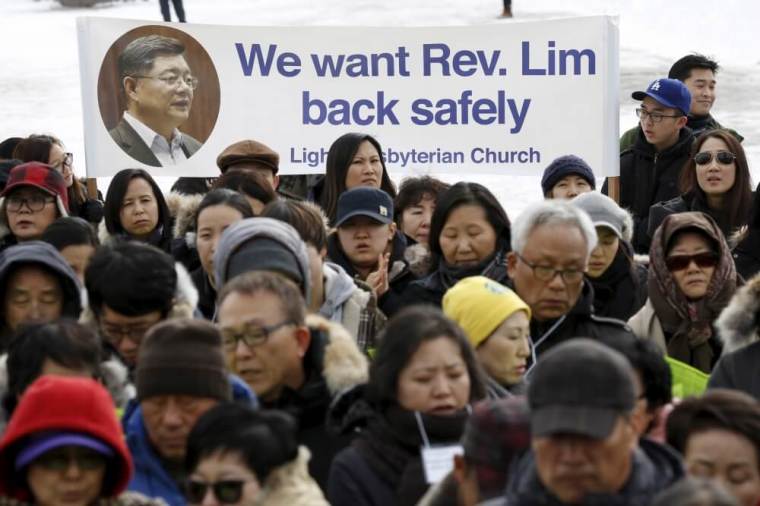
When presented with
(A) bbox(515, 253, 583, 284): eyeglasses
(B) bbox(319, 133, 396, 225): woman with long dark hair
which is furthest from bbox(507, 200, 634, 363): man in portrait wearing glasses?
(B) bbox(319, 133, 396, 225): woman with long dark hair

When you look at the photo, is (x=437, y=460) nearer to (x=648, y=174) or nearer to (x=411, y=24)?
(x=648, y=174)

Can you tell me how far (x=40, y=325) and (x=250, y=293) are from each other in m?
0.65

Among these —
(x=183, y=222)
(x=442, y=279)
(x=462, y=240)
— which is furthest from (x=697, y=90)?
(x=442, y=279)

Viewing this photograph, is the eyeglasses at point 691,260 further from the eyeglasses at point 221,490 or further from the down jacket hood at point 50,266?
A: the eyeglasses at point 221,490

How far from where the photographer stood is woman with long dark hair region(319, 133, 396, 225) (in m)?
9.17

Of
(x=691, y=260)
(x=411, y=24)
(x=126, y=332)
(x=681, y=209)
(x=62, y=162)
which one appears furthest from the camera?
(x=411, y=24)

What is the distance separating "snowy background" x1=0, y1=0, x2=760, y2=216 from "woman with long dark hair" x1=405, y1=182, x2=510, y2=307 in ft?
32.0

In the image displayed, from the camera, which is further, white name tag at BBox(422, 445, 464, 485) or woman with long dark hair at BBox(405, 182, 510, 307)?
woman with long dark hair at BBox(405, 182, 510, 307)

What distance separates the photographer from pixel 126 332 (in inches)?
241

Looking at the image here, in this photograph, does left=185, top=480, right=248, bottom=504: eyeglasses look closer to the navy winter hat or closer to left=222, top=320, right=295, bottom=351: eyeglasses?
left=222, top=320, right=295, bottom=351: eyeglasses

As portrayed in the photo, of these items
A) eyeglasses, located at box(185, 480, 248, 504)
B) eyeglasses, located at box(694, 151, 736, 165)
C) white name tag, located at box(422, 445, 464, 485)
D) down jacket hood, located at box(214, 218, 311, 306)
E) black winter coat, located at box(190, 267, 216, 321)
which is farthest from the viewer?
eyeglasses, located at box(694, 151, 736, 165)

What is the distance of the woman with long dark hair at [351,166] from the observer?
917 cm

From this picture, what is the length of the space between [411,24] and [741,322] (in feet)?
68.0

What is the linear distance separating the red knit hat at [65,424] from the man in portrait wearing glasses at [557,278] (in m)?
2.30
